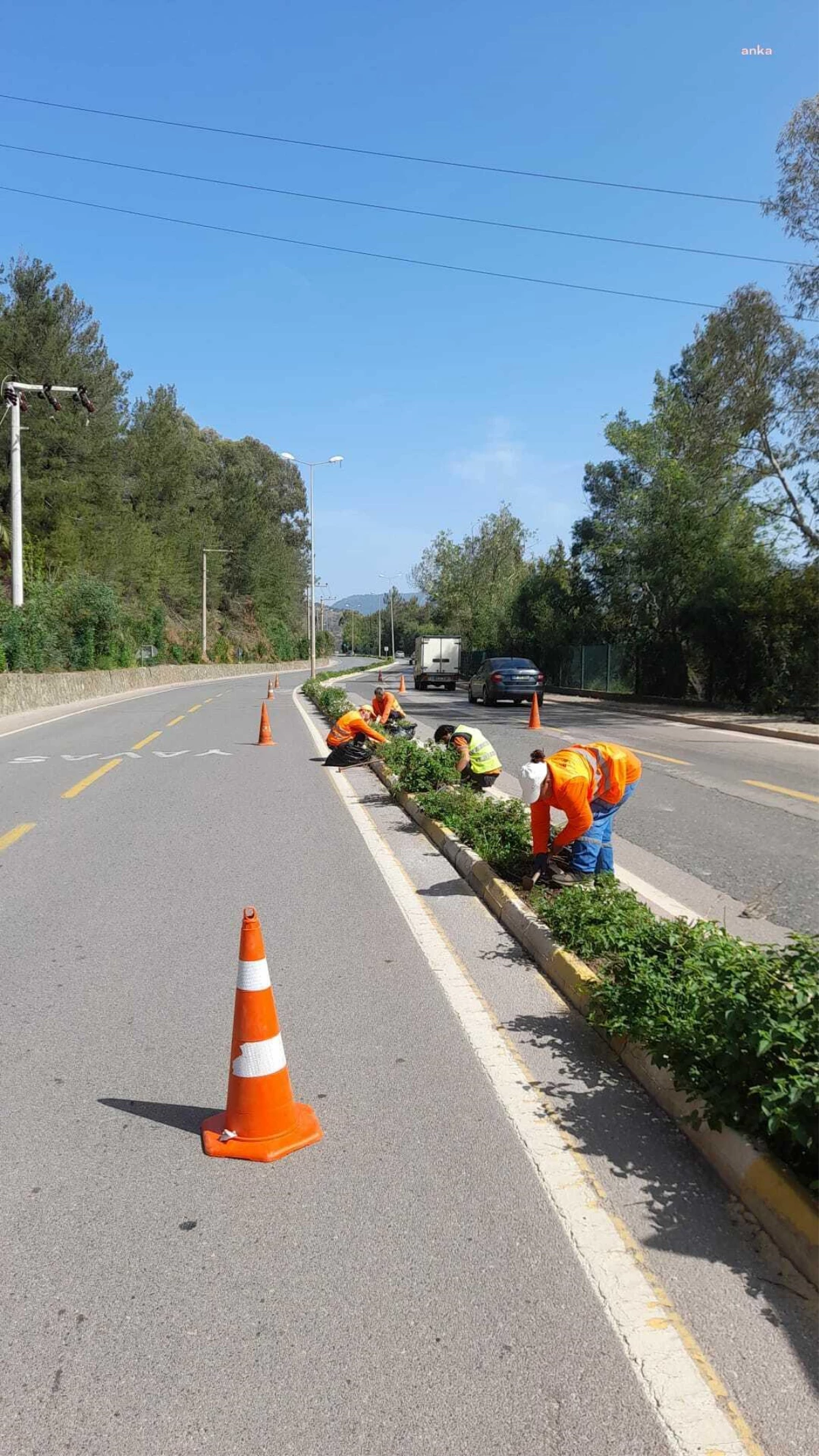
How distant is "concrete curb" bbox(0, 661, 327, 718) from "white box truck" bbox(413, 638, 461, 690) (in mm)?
12362

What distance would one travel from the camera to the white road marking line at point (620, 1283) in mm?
2262

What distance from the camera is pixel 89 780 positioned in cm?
1314

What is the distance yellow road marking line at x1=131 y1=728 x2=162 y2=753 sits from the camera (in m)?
17.7

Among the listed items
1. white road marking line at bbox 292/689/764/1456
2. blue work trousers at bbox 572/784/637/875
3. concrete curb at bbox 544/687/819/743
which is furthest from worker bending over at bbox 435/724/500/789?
concrete curb at bbox 544/687/819/743

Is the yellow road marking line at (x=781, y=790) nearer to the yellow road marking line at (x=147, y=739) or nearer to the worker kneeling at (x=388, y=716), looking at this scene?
the worker kneeling at (x=388, y=716)

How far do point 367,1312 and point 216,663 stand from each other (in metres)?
71.2

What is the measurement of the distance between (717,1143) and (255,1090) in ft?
5.13

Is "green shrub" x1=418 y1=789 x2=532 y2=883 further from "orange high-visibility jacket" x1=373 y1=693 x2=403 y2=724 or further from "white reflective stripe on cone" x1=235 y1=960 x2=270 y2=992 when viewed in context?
"orange high-visibility jacket" x1=373 y1=693 x2=403 y2=724

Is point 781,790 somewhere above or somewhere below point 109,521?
below

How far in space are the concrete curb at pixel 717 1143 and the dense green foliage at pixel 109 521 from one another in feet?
87.8

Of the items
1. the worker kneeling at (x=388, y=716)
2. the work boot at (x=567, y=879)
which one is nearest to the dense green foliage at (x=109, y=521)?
Answer: the worker kneeling at (x=388, y=716)

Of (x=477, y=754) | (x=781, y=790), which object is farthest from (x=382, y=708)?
(x=781, y=790)

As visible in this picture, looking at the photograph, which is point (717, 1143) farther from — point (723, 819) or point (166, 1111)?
point (723, 819)

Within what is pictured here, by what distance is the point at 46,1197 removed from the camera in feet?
10.5
